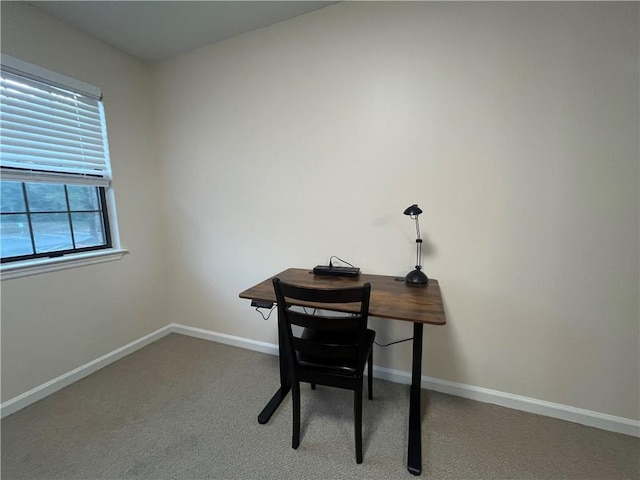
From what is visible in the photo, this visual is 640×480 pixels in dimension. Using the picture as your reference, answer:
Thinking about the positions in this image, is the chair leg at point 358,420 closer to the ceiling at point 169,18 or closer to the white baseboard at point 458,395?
the white baseboard at point 458,395

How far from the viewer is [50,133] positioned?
1.85 meters

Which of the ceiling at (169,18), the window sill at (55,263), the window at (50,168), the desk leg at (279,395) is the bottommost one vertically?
the desk leg at (279,395)

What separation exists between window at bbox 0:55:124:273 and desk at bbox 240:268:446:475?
63.0 inches

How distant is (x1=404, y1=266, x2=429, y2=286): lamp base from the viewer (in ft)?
5.51

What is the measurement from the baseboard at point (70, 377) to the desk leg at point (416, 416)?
2.42 meters

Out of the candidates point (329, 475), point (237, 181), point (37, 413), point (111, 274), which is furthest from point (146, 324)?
point (329, 475)

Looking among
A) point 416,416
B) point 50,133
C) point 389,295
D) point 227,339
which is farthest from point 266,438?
point 50,133

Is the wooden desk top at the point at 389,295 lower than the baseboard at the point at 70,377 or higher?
higher

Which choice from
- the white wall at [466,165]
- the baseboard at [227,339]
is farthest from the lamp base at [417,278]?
the baseboard at [227,339]

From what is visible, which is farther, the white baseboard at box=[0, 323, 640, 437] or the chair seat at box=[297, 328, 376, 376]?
the white baseboard at box=[0, 323, 640, 437]

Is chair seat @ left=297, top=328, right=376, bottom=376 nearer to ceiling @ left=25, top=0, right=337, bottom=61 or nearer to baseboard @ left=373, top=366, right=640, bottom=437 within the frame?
baseboard @ left=373, top=366, right=640, bottom=437

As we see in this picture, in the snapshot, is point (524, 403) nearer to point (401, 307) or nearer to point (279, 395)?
point (401, 307)

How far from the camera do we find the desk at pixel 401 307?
1281mm

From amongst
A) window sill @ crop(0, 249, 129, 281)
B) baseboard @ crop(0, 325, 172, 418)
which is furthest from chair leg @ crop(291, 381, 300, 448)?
window sill @ crop(0, 249, 129, 281)
